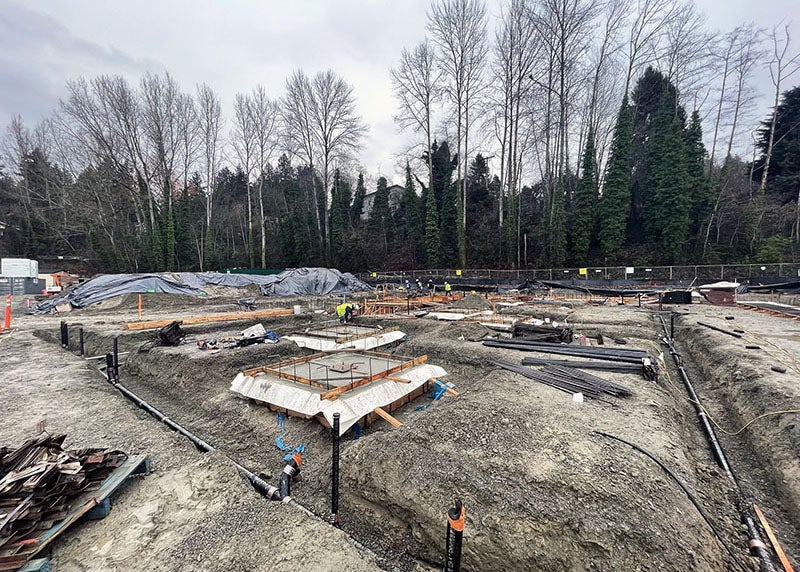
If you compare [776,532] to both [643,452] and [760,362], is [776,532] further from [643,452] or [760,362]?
[760,362]

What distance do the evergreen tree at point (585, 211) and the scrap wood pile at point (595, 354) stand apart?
2071 centimetres

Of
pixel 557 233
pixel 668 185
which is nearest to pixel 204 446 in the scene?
pixel 557 233

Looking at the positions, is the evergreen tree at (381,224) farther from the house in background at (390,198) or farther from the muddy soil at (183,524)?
the muddy soil at (183,524)

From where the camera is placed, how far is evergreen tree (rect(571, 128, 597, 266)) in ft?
86.9

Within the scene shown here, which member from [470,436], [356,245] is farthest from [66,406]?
[356,245]

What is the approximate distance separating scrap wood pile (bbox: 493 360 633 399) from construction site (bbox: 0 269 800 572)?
0.05m

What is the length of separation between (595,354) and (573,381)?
2.01 metres

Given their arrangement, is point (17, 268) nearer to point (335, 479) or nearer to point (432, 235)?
point (432, 235)

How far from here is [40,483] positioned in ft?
10.3

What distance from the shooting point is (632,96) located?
3114cm

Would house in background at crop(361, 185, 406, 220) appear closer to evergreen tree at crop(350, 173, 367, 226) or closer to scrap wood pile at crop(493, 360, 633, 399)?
evergreen tree at crop(350, 173, 367, 226)

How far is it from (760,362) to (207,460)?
10210 mm

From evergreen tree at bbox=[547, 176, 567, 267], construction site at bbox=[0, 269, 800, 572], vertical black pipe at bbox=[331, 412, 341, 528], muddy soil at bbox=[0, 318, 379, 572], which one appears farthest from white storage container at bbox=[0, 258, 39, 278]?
evergreen tree at bbox=[547, 176, 567, 267]

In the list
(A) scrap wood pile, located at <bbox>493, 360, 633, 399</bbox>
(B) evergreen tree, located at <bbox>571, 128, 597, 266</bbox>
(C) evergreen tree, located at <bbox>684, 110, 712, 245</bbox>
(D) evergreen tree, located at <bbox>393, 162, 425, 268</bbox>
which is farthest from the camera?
(D) evergreen tree, located at <bbox>393, 162, 425, 268</bbox>
